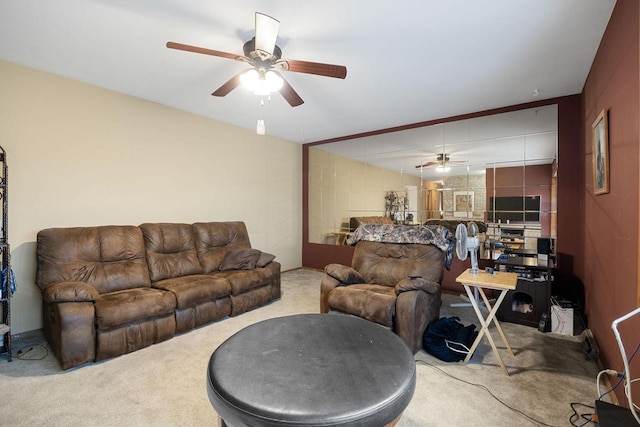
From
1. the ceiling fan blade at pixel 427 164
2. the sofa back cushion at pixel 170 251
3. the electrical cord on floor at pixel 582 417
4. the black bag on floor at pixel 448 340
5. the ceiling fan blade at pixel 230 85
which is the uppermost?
the ceiling fan blade at pixel 230 85

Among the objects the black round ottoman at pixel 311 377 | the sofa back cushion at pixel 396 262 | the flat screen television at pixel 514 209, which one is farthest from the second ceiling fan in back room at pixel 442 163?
the black round ottoman at pixel 311 377

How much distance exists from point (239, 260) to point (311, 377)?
2.75 metres

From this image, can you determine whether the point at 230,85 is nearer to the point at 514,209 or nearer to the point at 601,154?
the point at 601,154

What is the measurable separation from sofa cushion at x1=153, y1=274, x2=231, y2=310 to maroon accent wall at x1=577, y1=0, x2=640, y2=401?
3213 millimetres

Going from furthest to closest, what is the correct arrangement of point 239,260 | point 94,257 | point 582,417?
1. point 239,260
2. point 94,257
3. point 582,417

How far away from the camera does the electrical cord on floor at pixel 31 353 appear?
2465 mm

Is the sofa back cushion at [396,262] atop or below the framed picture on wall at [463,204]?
below

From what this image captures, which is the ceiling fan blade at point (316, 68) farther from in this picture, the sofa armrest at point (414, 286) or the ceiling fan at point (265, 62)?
the sofa armrest at point (414, 286)

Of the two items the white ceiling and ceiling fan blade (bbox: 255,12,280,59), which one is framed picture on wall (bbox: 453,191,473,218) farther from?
ceiling fan blade (bbox: 255,12,280,59)

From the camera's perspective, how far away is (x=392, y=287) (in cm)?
308

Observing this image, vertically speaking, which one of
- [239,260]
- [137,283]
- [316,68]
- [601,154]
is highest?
[316,68]

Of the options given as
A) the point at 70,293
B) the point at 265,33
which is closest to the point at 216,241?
the point at 70,293

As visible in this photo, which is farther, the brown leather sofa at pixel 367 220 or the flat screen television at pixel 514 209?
the brown leather sofa at pixel 367 220

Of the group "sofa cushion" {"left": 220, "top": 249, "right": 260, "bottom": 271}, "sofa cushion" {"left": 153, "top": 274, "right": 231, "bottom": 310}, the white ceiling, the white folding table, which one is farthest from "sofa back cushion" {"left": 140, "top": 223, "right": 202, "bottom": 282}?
the white folding table
